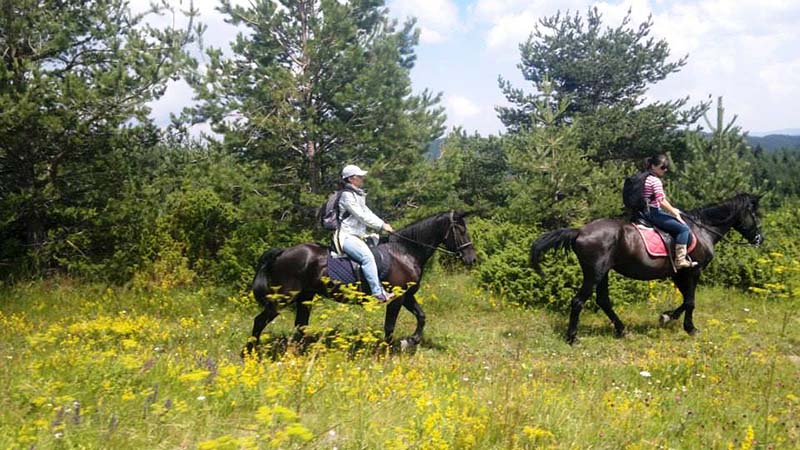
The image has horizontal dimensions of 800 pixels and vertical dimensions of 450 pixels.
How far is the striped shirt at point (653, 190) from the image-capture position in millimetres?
7762

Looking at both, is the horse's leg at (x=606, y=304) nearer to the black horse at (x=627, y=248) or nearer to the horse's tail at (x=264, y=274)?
the black horse at (x=627, y=248)

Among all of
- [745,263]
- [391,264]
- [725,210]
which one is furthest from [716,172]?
[391,264]

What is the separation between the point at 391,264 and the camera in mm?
7254

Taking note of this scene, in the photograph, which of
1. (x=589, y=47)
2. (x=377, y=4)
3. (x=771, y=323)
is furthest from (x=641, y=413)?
(x=589, y=47)

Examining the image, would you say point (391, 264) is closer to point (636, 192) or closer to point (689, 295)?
point (636, 192)

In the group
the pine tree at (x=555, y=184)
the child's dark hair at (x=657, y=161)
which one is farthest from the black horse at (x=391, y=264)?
the pine tree at (x=555, y=184)

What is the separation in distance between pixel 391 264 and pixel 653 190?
4184mm

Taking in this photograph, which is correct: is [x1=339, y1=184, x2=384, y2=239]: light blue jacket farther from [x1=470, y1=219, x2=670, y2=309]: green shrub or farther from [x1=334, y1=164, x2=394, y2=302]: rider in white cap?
[x1=470, y1=219, x2=670, y2=309]: green shrub

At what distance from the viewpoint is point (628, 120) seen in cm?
1878

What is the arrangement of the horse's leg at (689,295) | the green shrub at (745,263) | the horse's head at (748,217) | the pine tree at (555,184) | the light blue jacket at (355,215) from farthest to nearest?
the pine tree at (555,184) → the green shrub at (745,263) → the horse's head at (748,217) → the horse's leg at (689,295) → the light blue jacket at (355,215)

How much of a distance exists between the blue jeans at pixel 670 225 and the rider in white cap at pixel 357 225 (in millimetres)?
4339

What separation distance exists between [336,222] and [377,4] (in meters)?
6.68

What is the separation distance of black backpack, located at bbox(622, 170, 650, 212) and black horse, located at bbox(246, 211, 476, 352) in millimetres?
2814

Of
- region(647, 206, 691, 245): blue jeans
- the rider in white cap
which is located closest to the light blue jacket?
the rider in white cap
